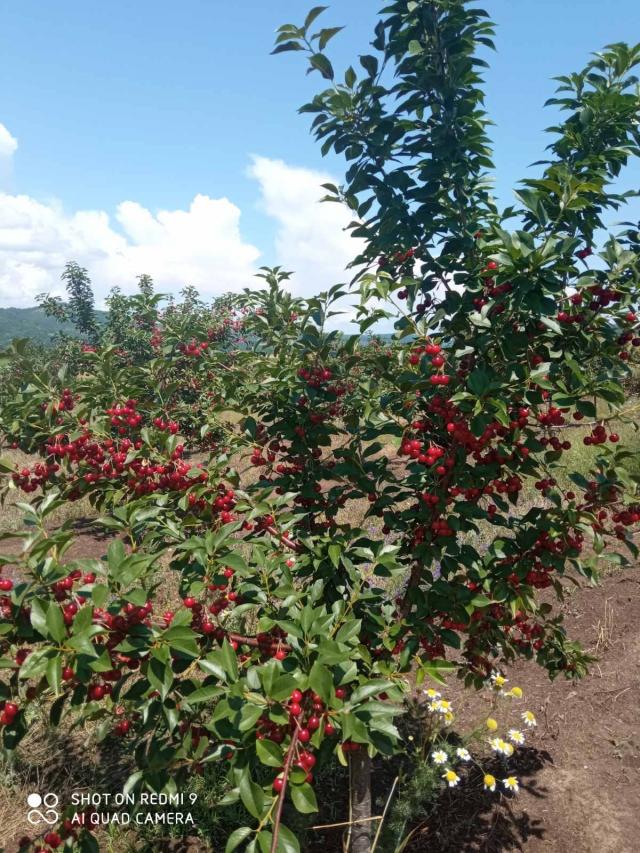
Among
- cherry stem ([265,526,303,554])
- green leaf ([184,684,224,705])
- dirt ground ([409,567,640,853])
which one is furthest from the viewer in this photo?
dirt ground ([409,567,640,853])

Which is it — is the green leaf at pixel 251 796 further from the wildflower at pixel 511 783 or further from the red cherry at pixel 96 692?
the wildflower at pixel 511 783

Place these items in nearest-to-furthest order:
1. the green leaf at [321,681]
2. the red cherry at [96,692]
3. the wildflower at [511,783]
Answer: the green leaf at [321,681] < the red cherry at [96,692] < the wildflower at [511,783]

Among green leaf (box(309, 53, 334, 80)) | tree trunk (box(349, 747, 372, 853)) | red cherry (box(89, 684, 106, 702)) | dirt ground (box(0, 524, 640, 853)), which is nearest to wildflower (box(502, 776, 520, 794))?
dirt ground (box(0, 524, 640, 853))

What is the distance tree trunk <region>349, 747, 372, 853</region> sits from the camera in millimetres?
2500

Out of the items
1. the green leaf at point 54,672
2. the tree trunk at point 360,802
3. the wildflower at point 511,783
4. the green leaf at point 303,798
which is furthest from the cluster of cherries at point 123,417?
the wildflower at point 511,783

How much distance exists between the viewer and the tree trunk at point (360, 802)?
2500mm

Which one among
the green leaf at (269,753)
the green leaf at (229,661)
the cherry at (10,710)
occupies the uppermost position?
the green leaf at (229,661)

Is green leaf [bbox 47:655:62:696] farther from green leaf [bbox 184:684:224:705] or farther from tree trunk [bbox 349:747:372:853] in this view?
tree trunk [bbox 349:747:372:853]

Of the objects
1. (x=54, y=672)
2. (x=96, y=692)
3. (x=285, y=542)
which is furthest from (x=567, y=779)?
(x=54, y=672)

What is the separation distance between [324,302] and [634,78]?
1.70 m

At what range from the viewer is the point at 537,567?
7.62 ft

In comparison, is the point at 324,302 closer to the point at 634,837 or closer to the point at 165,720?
the point at 165,720

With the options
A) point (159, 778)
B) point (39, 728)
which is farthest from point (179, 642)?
point (39, 728)

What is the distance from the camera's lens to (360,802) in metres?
2.57
